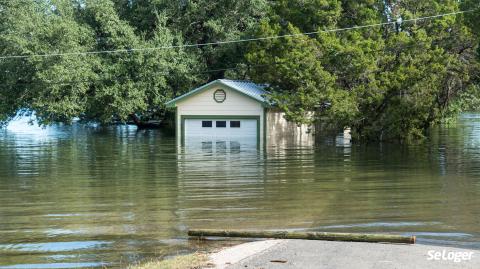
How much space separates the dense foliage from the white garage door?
9.38 feet

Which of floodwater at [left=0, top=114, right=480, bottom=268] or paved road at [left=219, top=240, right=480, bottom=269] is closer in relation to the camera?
paved road at [left=219, top=240, right=480, bottom=269]

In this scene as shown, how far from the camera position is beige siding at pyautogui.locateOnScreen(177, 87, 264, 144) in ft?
125

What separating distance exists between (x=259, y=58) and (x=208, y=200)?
2550cm

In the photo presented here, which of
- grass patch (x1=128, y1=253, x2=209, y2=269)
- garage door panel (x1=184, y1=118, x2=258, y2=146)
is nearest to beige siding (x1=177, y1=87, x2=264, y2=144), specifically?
garage door panel (x1=184, y1=118, x2=258, y2=146)

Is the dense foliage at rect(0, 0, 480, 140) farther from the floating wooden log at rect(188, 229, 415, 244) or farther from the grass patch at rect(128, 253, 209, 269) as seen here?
the grass patch at rect(128, 253, 209, 269)

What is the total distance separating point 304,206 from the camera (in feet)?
46.2

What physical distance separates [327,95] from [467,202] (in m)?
19.3

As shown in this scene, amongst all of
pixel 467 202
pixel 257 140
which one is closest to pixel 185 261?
pixel 467 202

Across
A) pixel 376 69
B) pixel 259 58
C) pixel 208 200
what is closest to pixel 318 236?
pixel 208 200

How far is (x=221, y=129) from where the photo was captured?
129 feet

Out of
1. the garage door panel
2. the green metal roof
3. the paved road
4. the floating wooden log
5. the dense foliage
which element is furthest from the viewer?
the garage door panel

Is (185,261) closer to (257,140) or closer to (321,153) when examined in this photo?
(321,153)

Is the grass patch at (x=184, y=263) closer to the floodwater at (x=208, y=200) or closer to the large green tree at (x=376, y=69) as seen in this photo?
the floodwater at (x=208, y=200)

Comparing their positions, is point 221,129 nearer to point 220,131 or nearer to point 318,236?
point 220,131
